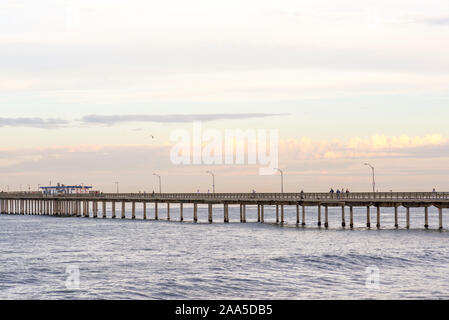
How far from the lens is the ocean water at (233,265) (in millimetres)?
→ 40281

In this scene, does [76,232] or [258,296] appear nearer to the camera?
[258,296]

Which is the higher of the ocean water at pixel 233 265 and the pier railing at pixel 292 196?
the pier railing at pixel 292 196

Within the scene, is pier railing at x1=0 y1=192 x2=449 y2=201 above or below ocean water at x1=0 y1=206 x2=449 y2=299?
above

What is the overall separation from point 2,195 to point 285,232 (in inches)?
3817

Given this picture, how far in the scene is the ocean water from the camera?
132 ft

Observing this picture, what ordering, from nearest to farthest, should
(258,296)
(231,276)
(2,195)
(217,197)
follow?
(258,296) → (231,276) → (217,197) → (2,195)

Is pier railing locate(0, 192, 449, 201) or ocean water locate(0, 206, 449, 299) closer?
→ ocean water locate(0, 206, 449, 299)

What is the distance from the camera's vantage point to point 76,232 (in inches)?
3674

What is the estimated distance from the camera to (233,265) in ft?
172
